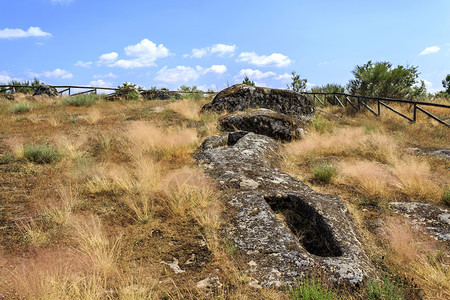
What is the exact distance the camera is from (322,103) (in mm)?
19562

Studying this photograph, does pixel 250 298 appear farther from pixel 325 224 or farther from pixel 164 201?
pixel 164 201

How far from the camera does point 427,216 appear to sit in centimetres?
407

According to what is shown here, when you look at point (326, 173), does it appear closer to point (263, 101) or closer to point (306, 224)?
point (306, 224)

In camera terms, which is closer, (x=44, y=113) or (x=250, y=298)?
(x=250, y=298)

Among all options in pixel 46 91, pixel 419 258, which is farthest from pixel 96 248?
pixel 46 91

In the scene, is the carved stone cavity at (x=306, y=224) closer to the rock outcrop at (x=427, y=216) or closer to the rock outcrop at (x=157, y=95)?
the rock outcrop at (x=427, y=216)

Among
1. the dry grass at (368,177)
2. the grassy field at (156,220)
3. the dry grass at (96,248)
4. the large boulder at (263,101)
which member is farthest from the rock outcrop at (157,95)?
the dry grass at (96,248)

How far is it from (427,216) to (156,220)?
3.64 m

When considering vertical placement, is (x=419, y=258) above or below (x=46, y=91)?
below

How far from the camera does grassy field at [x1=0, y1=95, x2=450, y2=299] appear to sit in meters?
2.44

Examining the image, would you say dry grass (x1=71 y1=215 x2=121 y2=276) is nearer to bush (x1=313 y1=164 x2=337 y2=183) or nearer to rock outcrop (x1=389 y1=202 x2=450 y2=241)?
rock outcrop (x1=389 y1=202 x2=450 y2=241)

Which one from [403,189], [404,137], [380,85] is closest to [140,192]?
[403,189]

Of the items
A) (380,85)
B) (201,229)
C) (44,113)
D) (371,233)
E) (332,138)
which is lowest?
(371,233)

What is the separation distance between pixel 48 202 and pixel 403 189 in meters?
5.53
